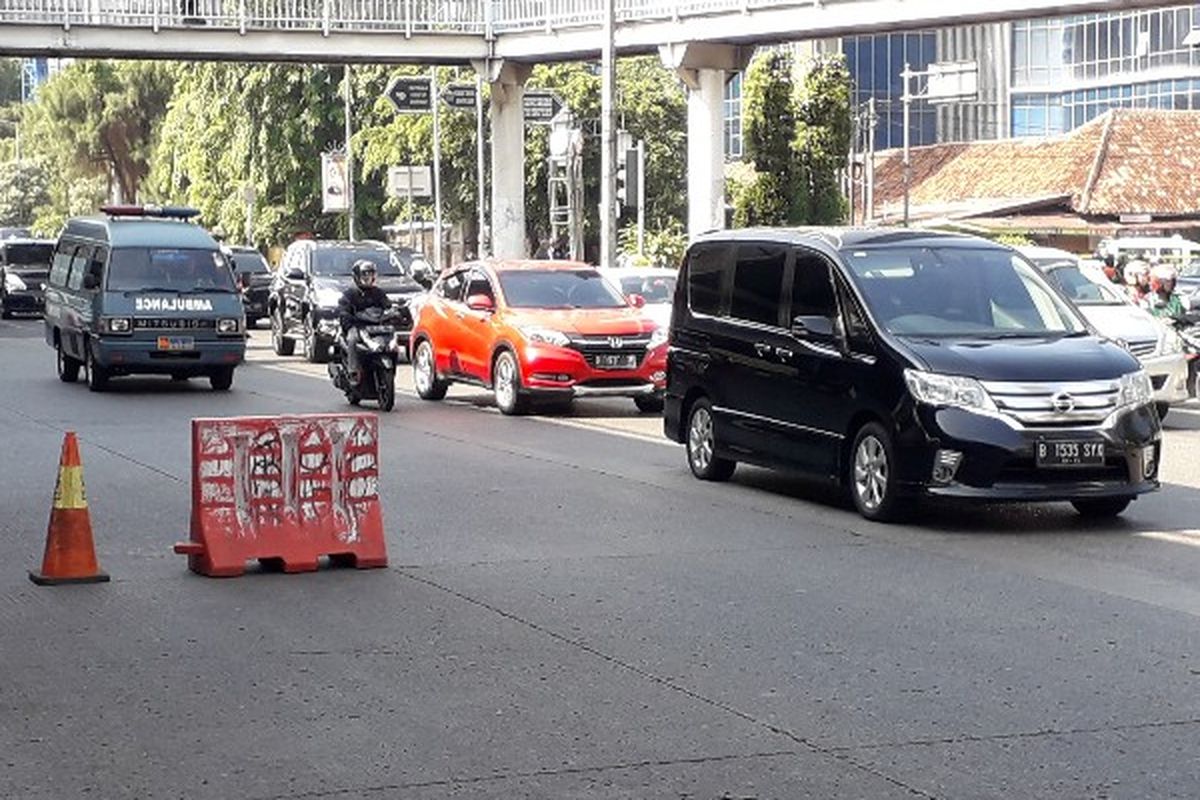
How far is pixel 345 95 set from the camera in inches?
2712

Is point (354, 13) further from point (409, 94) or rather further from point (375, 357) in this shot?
point (375, 357)

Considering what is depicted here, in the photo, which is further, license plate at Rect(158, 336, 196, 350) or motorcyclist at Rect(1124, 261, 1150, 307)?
motorcyclist at Rect(1124, 261, 1150, 307)

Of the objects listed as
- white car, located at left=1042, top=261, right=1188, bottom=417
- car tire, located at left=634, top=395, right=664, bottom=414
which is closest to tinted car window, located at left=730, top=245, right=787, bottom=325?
white car, located at left=1042, top=261, right=1188, bottom=417

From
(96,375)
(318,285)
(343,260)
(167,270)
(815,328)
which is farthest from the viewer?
(343,260)

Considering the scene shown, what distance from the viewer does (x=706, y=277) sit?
686 inches

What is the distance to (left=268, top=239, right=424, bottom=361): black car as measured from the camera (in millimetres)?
34156

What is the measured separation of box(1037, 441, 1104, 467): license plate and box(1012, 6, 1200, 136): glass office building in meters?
71.1

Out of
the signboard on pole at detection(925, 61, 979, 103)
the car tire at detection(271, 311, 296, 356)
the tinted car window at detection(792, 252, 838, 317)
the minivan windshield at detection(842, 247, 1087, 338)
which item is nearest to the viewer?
the minivan windshield at detection(842, 247, 1087, 338)

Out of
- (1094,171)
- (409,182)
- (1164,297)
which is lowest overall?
(1164,297)

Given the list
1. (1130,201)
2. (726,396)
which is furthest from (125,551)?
(1130,201)

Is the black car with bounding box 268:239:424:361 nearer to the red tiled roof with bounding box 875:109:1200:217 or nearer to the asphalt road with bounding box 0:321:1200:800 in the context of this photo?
the asphalt road with bounding box 0:321:1200:800

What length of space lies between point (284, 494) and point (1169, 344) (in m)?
13.3

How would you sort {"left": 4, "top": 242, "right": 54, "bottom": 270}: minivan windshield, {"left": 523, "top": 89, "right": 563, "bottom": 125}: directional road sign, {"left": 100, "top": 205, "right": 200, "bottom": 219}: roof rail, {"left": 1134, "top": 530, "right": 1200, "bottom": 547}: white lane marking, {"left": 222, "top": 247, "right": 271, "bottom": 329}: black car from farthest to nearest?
{"left": 4, "top": 242, "right": 54, "bottom": 270}: minivan windshield
{"left": 222, "top": 247, "right": 271, "bottom": 329}: black car
{"left": 523, "top": 89, "right": 563, "bottom": 125}: directional road sign
{"left": 100, "top": 205, "right": 200, "bottom": 219}: roof rail
{"left": 1134, "top": 530, "right": 1200, "bottom": 547}: white lane marking

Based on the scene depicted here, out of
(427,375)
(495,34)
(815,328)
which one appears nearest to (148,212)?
(427,375)
